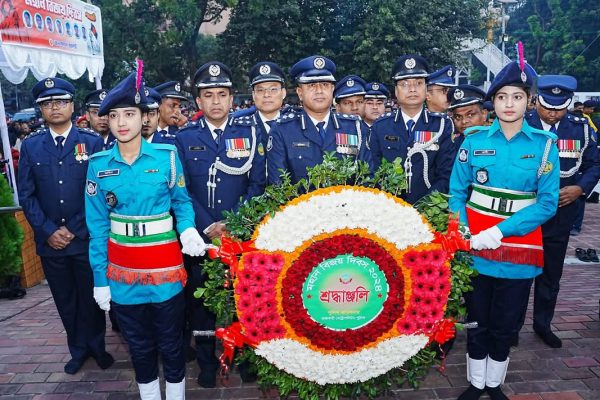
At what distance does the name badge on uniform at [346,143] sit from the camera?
395 centimetres

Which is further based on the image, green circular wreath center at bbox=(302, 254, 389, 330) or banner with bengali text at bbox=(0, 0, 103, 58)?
banner with bengali text at bbox=(0, 0, 103, 58)

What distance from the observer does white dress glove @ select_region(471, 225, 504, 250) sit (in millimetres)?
3152

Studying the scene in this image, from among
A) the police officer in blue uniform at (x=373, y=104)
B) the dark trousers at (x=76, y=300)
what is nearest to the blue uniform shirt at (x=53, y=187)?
the dark trousers at (x=76, y=300)

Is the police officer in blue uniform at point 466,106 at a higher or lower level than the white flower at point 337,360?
higher

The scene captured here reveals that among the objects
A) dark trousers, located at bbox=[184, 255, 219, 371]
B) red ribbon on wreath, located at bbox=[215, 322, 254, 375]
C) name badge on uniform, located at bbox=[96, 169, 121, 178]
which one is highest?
name badge on uniform, located at bbox=[96, 169, 121, 178]

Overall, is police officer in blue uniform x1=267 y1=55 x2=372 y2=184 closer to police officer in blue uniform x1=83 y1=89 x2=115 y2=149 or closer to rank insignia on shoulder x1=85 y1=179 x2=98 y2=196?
rank insignia on shoulder x1=85 y1=179 x2=98 y2=196

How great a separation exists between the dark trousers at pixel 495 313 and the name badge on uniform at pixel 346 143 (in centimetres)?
136

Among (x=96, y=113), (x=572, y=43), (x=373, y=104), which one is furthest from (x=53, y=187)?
(x=572, y=43)

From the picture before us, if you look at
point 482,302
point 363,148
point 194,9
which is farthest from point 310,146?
point 194,9

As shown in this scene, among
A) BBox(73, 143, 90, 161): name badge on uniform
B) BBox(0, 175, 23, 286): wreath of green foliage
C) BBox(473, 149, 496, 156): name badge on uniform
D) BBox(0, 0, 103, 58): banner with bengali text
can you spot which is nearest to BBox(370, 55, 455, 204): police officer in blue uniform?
BBox(473, 149, 496, 156): name badge on uniform

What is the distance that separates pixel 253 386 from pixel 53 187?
241cm

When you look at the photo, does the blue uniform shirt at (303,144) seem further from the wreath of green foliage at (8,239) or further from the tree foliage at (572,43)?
the tree foliage at (572,43)

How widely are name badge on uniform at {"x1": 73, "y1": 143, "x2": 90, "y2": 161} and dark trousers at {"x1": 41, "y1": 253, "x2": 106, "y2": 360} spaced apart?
839 mm

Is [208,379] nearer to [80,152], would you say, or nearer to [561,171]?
[80,152]
